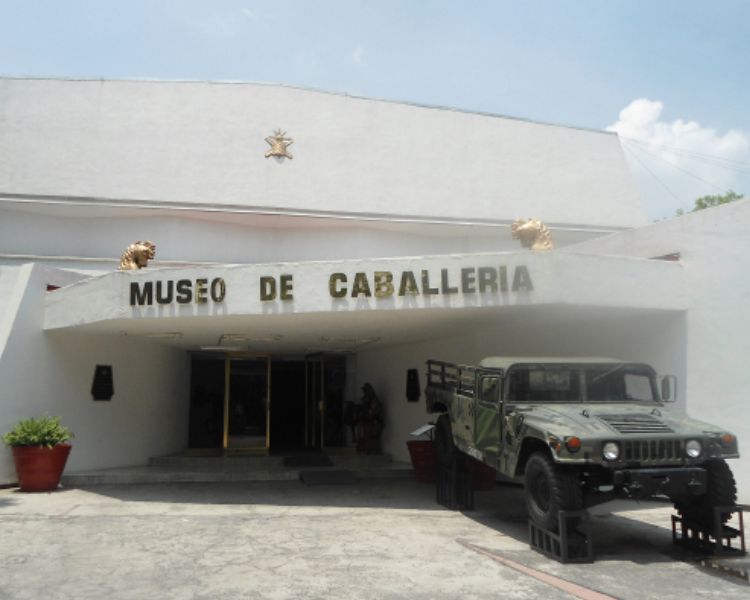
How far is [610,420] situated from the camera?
661cm

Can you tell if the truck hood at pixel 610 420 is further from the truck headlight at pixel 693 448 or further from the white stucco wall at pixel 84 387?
the white stucco wall at pixel 84 387

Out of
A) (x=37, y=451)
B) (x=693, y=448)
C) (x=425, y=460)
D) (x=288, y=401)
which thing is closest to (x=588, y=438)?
(x=693, y=448)

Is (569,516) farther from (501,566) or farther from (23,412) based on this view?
(23,412)

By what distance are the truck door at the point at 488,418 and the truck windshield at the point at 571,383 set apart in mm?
239

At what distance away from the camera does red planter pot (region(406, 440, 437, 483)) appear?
12.1 meters

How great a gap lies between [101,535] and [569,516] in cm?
531

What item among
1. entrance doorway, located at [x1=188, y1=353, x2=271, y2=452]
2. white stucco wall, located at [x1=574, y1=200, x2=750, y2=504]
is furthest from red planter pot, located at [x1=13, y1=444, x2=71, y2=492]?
white stucco wall, located at [x1=574, y1=200, x2=750, y2=504]

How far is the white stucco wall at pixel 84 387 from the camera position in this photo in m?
10.8

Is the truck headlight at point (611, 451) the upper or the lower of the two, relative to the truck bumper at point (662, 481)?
upper

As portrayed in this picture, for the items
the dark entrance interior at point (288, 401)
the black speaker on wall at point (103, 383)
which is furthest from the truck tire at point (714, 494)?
the dark entrance interior at point (288, 401)

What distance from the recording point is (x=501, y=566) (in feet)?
20.0

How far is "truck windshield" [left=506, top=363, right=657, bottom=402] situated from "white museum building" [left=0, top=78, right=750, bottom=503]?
160 centimetres

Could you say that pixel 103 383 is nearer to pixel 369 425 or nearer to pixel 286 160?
pixel 369 425

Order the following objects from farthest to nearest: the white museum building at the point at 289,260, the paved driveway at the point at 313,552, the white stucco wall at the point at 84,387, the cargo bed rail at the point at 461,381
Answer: the white stucco wall at the point at 84,387 < the white museum building at the point at 289,260 < the cargo bed rail at the point at 461,381 < the paved driveway at the point at 313,552
